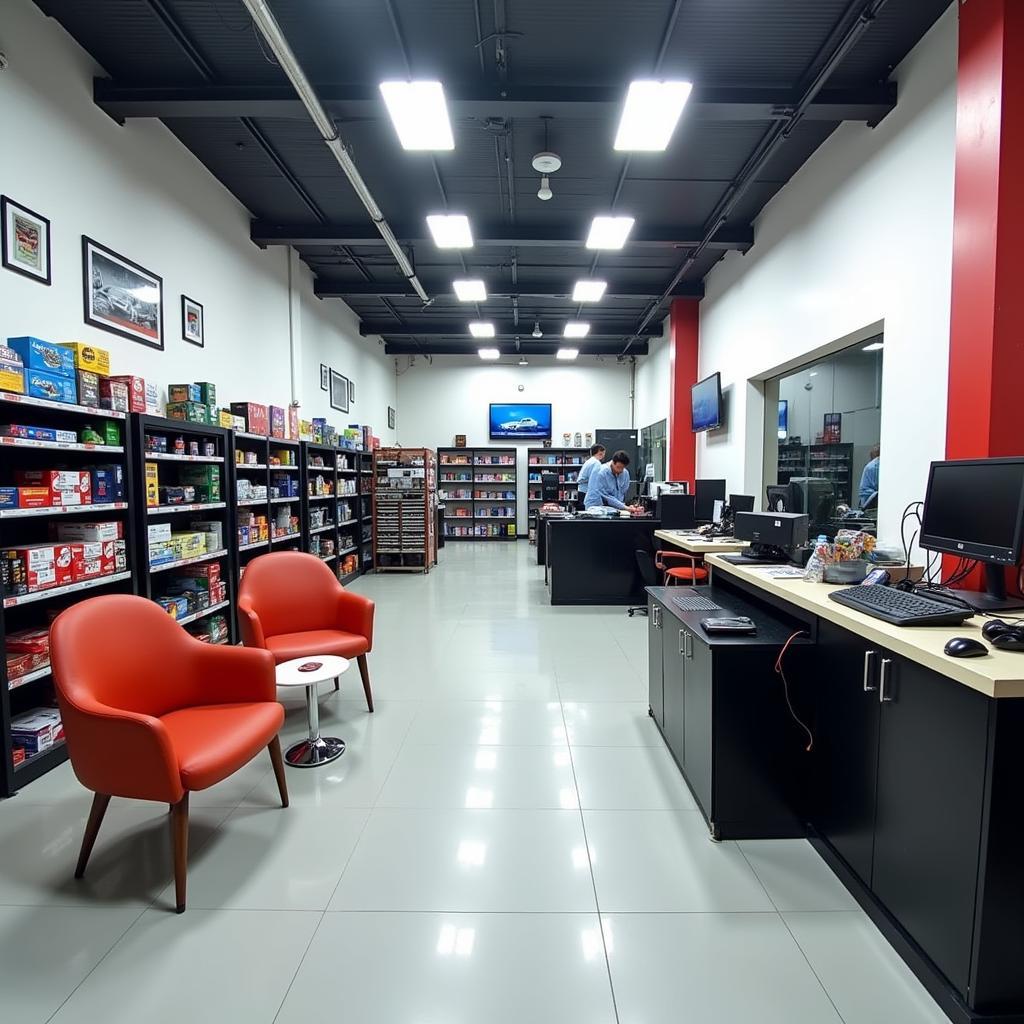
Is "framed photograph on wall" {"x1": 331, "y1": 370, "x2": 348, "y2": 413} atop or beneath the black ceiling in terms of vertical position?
beneath

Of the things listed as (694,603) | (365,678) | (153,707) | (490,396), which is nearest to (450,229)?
(365,678)

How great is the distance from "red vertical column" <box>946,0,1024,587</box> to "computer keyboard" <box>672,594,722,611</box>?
1197 mm

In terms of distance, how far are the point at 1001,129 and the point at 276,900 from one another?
14.5 feet

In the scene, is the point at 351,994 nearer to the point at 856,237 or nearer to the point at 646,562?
the point at 646,562

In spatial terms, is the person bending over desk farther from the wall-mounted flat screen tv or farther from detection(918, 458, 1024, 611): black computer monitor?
detection(918, 458, 1024, 611): black computer monitor

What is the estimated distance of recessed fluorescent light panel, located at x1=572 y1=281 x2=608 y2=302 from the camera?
711cm

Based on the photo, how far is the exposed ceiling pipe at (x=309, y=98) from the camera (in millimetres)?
2883

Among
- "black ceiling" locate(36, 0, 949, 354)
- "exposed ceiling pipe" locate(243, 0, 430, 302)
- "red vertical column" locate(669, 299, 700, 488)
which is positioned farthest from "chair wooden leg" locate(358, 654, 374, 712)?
"red vertical column" locate(669, 299, 700, 488)

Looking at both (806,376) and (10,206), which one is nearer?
(10,206)

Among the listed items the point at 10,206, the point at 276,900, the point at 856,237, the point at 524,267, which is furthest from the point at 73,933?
the point at 524,267

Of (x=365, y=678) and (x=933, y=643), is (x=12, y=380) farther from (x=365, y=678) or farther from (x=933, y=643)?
(x=933, y=643)

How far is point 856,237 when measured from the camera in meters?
4.09

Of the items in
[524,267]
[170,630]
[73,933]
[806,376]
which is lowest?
[73,933]

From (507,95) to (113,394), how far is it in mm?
3280
